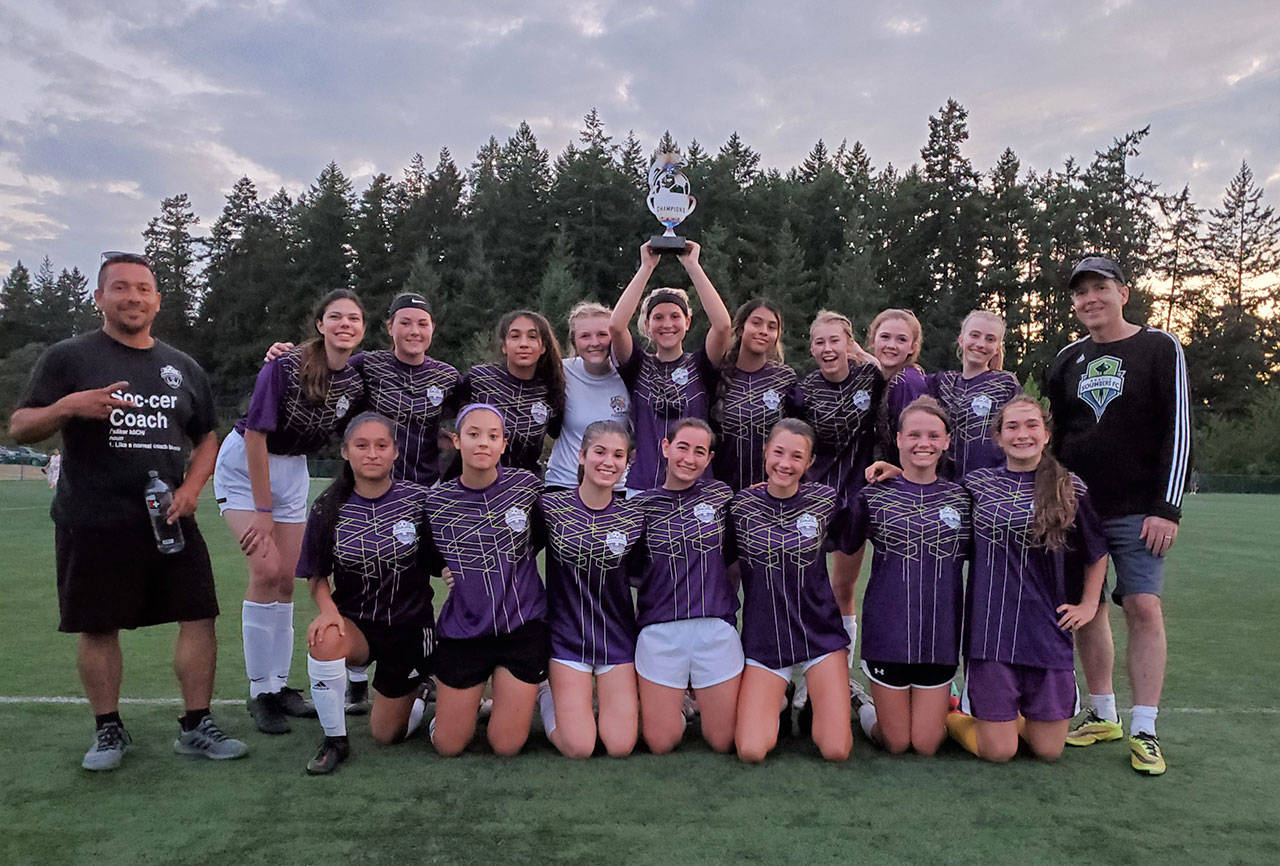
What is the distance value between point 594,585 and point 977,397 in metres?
2.05

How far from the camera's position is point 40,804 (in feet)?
10.2

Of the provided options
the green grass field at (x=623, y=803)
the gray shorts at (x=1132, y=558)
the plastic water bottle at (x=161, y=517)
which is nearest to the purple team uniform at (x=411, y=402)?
the plastic water bottle at (x=161, y=517)

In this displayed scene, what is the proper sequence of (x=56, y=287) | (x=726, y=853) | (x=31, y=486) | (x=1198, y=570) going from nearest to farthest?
(x=726, y=853)
(x=1198, y=570)
(x=31, y=486)
(x=56, y=287)

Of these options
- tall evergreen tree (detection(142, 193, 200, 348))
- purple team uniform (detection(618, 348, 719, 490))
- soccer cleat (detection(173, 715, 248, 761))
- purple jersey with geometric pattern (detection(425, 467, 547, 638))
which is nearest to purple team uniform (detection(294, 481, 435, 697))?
purple jersey with geometric pattern (detection(425, 467, 547, 638))

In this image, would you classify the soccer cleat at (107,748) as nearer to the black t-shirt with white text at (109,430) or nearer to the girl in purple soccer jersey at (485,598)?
the black t-shirt with white text at (109,430)

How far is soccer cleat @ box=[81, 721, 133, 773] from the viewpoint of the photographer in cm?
344

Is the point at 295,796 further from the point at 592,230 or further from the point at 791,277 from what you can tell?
the point at 592,230

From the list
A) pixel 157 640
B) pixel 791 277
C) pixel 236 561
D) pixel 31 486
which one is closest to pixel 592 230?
pixel 791 277

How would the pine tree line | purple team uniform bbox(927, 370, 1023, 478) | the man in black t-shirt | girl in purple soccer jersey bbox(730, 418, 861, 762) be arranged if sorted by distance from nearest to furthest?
1. the man in black t-shirt
2. girl in purple soccer jersey bbox(730, 418, 861, 762)
3. purple team uniform bbox(927, 370, 1023, 478)
4. the pine tree line

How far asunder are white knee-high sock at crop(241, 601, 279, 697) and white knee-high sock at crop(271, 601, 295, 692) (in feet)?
0.09

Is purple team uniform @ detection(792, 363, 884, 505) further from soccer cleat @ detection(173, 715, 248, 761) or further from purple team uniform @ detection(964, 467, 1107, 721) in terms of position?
soccer cleat @ detection(173, 715, 248, 761)

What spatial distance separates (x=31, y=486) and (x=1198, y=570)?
2683 cm

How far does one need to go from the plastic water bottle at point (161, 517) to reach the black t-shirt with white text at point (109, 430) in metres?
0.08

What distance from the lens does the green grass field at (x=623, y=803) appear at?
2787 millimetres
